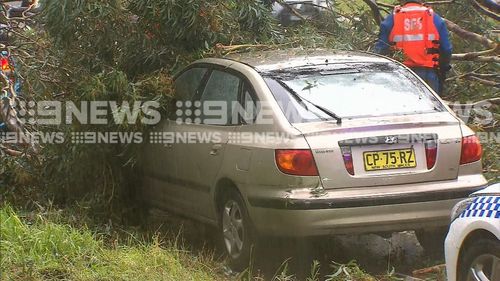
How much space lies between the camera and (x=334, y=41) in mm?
7984

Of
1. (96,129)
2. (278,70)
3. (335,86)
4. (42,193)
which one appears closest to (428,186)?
(335,86)

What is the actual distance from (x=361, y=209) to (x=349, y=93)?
1010mm

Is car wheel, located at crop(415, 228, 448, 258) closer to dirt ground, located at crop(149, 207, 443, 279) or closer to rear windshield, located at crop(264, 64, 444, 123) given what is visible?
dirt ground, located at crop(149, 207, 443, 279)

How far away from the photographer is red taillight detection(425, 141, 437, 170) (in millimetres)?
5305

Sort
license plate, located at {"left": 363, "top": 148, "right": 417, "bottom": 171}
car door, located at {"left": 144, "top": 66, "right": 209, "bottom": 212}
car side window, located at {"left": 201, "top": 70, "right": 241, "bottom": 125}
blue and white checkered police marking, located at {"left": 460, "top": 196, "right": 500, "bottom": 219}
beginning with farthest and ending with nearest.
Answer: car door, located at {"left": 144, "top": 66, "right": 209, "bottom": 212}
car side window, located at {"left": 201, "top": 70, "right": 241, "bottom": 125}
license plate, located at {"left": 363, "top": 148, "right": 417, "bottom": 171}
blue and white checkered police marking, located at {"left": 460, "top": 196, "right": 500, "bottom": 219}

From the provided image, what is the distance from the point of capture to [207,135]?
239 inches

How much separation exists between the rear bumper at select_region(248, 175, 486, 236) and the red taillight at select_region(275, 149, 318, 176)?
14cm

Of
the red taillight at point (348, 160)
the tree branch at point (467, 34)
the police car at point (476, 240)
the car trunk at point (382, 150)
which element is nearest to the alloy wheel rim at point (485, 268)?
the police car at point (476, 240)

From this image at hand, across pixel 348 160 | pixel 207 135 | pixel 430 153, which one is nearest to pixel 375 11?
pixel 207 135

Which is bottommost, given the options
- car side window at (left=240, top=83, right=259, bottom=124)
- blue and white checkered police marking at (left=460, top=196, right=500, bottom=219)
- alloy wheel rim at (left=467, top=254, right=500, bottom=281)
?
alloy wheel rim at (left=467, top=254, right=500, bottom=281)

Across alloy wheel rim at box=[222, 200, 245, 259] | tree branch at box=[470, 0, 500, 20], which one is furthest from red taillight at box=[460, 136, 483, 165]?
tree branch at box=[470, 0, 500, 20]

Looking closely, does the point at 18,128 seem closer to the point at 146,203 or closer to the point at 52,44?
the point at 52,44

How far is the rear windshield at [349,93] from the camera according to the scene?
5.52 meters

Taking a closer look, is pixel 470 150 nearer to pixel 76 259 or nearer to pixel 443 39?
pixel 443 39
